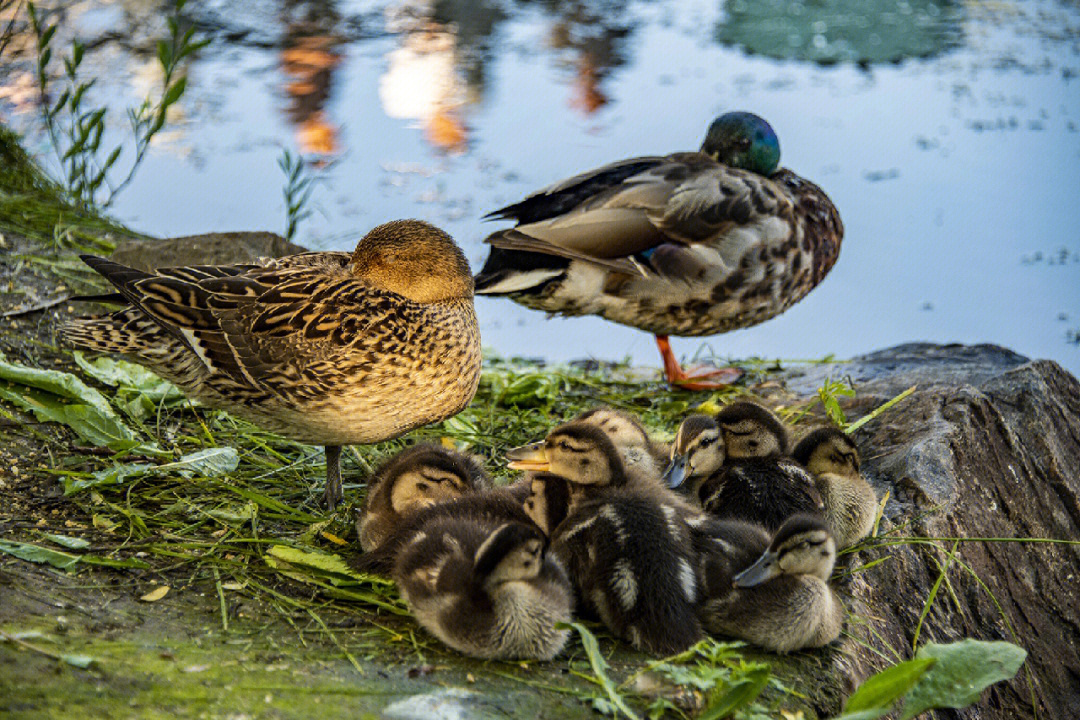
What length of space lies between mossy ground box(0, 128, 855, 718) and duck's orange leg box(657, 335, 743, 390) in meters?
0.67

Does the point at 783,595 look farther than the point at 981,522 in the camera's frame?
No

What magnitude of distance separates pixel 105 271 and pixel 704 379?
9.12 feet

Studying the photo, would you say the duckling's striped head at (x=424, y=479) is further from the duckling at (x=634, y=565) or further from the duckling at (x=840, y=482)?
the duckling at (x=840, y=482)

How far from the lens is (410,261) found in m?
3.56

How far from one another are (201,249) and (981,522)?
3510mm

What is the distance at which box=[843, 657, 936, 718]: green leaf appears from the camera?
2375mm

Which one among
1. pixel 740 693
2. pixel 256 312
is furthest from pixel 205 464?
pixel 740 693

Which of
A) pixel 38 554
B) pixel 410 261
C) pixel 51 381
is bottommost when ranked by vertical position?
pixel 51 381

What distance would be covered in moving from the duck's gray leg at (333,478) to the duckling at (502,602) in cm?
99

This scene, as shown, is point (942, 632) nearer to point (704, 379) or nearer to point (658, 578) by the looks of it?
point (658, 578)

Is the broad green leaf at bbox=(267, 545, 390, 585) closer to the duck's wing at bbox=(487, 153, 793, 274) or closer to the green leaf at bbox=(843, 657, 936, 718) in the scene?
the green leaf at bbox=(843, 657, 936, 718)

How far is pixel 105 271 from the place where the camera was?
3.53 meters

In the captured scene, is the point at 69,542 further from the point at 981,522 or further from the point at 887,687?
the point at 981,522

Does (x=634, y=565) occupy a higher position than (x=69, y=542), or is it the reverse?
(x=634, y=565)
